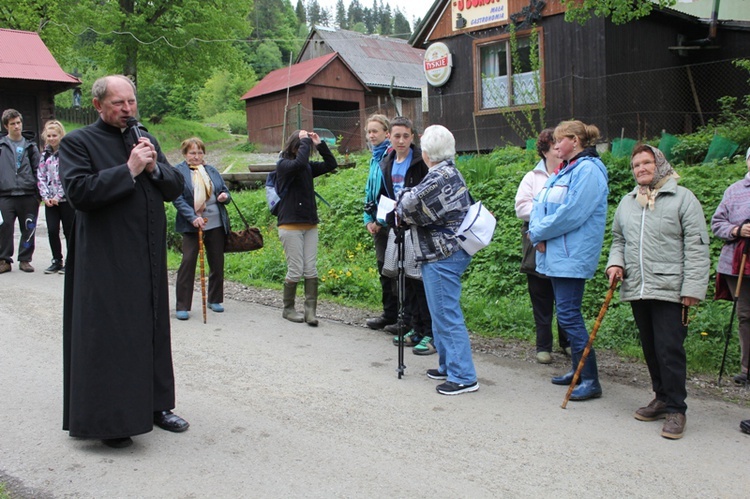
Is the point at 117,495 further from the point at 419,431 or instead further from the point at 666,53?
the point at 666,53

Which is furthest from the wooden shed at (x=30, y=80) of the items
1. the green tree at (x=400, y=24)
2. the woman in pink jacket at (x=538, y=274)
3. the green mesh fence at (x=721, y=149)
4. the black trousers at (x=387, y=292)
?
the green tree at (x=400, y=24)

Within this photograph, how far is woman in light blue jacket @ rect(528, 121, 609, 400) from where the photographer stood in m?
4.99

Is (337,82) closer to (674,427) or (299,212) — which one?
(299,212)

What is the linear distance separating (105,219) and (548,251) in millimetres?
3119

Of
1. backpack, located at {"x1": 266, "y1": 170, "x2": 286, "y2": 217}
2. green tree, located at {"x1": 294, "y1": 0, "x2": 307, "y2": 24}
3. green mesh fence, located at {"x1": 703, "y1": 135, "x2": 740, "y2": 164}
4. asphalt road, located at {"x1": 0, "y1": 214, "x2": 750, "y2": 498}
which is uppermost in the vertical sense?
green tree, located at {"x1": 294, "y1": 0, "x2": 307, "y2": 24}

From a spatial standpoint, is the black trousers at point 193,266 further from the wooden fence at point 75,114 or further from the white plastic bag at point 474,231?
the wooden fence at point 75,114

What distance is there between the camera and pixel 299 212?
7.09m

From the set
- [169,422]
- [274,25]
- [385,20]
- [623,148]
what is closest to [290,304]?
[169,422]

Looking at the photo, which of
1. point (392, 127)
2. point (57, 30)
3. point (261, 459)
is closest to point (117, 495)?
point (261, 459)

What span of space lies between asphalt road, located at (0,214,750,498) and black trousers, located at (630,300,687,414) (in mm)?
256

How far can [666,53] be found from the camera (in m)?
16.4

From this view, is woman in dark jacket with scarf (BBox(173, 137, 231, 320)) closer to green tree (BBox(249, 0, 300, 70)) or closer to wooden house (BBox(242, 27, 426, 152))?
wooden house (BBox(242, 27, 426, 152))

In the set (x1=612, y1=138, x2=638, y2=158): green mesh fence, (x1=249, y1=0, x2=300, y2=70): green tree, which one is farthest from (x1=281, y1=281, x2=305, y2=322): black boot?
(x1=249, y1=0, x2=300, y2=70): green tree

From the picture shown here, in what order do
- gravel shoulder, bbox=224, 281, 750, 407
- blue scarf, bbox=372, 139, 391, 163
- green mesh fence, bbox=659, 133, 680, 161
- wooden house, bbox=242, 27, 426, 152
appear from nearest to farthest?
gravel shoulder, bbox=224, 281, 750, 407 → blue scarf, bbox=372, 139, 391, 163 → green mesh fence, bbox=659, 133, 680, 161 → wooden house, bbox=242, 27, 426, 152
